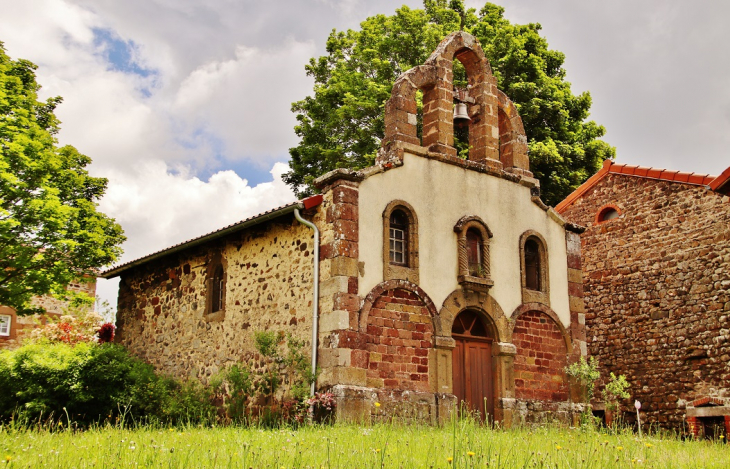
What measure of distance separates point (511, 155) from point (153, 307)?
9.07 metres

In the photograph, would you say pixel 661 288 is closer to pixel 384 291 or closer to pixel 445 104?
pixel 445 104

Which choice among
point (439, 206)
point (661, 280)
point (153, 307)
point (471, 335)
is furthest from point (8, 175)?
point (661, 280)

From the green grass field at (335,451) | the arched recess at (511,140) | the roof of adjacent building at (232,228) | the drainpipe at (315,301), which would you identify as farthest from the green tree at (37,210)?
the arched recess at (511,140)

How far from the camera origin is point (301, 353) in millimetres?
12445

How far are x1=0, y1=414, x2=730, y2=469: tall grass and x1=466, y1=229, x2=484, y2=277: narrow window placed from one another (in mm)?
4671

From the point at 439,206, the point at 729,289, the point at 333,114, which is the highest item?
the point at 333,114

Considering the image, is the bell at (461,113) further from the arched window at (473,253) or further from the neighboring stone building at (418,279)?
the arched window at (473,253)

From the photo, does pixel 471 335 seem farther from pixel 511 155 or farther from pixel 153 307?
pixel 153 307

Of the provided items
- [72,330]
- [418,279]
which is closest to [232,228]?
[418,279]

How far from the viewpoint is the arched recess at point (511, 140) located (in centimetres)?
1545

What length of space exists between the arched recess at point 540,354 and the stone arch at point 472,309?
Answer: 37cm

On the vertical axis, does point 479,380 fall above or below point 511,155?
below

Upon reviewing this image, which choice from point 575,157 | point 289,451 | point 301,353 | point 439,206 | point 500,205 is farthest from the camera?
point 575,157

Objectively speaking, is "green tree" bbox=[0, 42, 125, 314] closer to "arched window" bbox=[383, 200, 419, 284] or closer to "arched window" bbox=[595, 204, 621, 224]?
"arched window" bbox=[383, 200, 419, 284]
